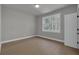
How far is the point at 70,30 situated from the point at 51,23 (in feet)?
1.43

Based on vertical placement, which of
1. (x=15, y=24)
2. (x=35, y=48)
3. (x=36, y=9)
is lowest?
(x=35, y=48)

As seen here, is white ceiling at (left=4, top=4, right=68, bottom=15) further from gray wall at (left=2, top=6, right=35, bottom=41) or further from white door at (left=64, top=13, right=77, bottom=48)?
white door at (left=64, top=13, right=77, bottom=48)

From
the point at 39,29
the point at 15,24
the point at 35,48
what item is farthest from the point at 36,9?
the point at 35,48

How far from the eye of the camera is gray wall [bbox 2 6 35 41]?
5.79ft

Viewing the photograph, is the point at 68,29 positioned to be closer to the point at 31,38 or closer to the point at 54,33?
the point at 54,33

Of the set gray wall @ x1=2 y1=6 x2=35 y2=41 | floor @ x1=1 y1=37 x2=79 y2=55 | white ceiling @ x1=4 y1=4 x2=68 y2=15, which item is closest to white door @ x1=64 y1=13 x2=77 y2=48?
floor @ x1=1 y1=37 x2=79 y2=55

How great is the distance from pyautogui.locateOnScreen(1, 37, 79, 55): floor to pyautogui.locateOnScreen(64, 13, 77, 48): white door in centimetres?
12

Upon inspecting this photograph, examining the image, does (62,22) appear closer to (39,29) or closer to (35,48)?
(39,29)

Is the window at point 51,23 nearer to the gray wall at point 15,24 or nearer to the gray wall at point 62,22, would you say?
the gray wall at point 62,22

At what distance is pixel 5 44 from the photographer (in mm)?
1739

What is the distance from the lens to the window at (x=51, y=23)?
6.11 feet

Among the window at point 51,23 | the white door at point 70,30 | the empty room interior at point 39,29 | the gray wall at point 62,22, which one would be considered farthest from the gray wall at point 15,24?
the white door at point 70,30

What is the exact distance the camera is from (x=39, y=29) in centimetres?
195
